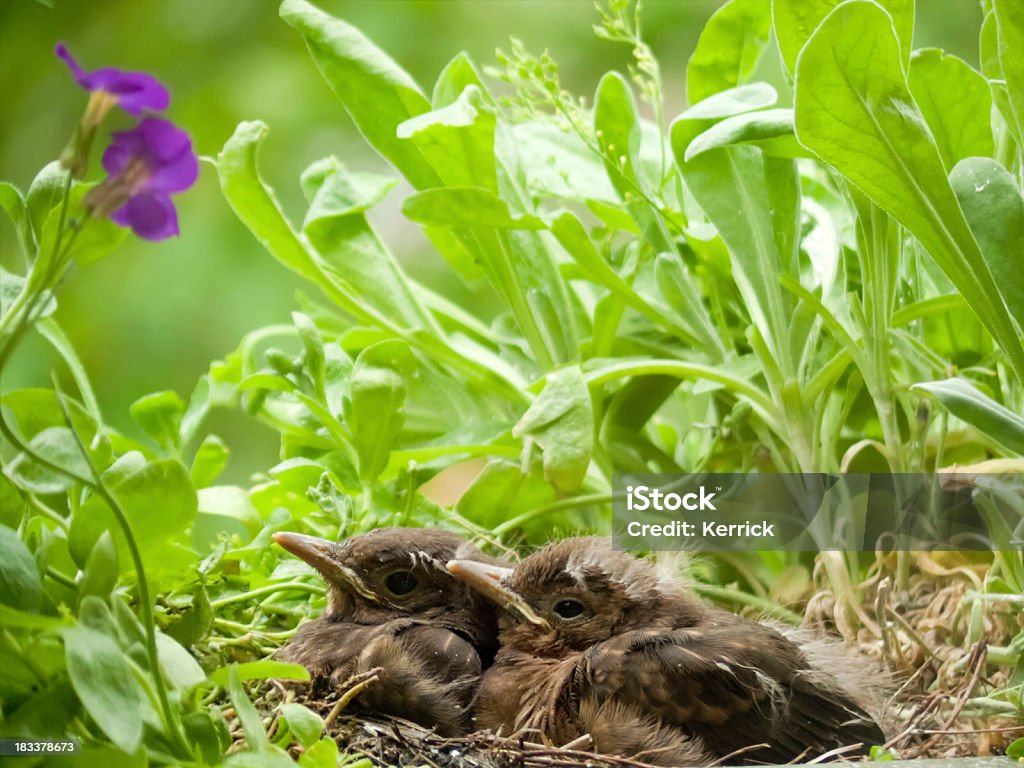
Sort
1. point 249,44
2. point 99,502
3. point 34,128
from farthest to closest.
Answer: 1. point 249,44
2. point 34,128
3. point 99,502

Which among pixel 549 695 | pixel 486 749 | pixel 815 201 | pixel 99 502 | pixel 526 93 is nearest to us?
pixel 99 502

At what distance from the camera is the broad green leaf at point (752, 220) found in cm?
109

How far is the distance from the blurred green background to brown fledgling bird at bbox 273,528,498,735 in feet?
2.43

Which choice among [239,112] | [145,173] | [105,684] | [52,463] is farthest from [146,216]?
[239,112]

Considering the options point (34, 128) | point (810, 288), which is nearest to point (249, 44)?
point (34, 128)

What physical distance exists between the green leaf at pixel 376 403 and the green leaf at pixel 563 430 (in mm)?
145

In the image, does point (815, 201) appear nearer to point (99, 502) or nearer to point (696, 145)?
point (696, 145)

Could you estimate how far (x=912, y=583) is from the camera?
44.5 inches

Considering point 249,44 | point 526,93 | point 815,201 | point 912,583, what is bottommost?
point 912,583

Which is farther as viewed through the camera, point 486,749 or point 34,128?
point 34,128

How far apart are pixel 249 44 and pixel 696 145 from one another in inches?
55.9

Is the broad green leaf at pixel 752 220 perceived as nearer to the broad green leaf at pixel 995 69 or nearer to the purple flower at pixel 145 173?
the broad green leaf at pixel 995 69

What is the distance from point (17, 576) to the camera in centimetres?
55

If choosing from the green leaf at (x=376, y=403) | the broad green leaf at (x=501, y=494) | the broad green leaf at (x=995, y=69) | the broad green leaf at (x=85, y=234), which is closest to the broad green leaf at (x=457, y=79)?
the green leaf at (x=376, y=403)
